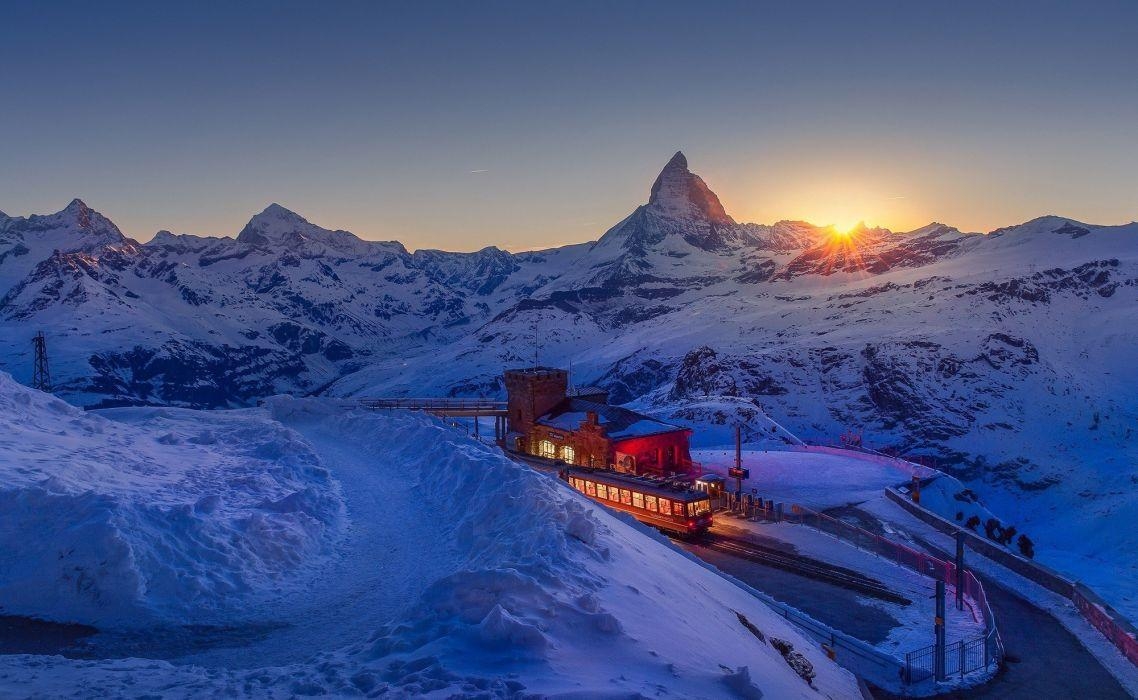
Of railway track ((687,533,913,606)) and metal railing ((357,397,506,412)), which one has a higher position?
metal railing ((357,397,506,412))

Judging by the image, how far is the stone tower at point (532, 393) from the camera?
2339 inches

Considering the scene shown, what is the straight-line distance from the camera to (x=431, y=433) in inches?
1506

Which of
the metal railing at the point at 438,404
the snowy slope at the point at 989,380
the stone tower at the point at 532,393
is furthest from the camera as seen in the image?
the snowy slope at the point at 989,380

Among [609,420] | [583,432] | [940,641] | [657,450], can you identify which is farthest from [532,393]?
[940,641]

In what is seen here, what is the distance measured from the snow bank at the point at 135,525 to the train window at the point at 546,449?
28.3 meters

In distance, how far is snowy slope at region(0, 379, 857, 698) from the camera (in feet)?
37.8

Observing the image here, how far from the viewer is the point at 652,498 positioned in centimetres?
4094

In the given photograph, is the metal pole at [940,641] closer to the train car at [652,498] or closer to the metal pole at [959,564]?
the metal pole at [959,564]

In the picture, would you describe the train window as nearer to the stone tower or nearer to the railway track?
the stone tower

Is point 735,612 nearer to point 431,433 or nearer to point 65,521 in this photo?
point 65,521

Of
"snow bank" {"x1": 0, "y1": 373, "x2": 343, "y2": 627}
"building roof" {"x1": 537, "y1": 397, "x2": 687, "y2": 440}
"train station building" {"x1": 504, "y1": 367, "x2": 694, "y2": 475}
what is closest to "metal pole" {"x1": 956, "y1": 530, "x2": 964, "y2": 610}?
"snow bank" {"x1": 0, "y1": 373, "x2": 343, "y2": 627}

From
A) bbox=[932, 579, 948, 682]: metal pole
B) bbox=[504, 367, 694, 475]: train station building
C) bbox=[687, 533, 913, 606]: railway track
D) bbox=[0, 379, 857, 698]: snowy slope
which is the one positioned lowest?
bbox=[687, 533, 913, 606]: railway track

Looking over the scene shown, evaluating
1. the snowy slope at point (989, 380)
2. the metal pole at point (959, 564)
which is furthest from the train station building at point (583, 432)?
the metal pole at point (959, 564)

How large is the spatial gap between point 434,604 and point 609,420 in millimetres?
39772
